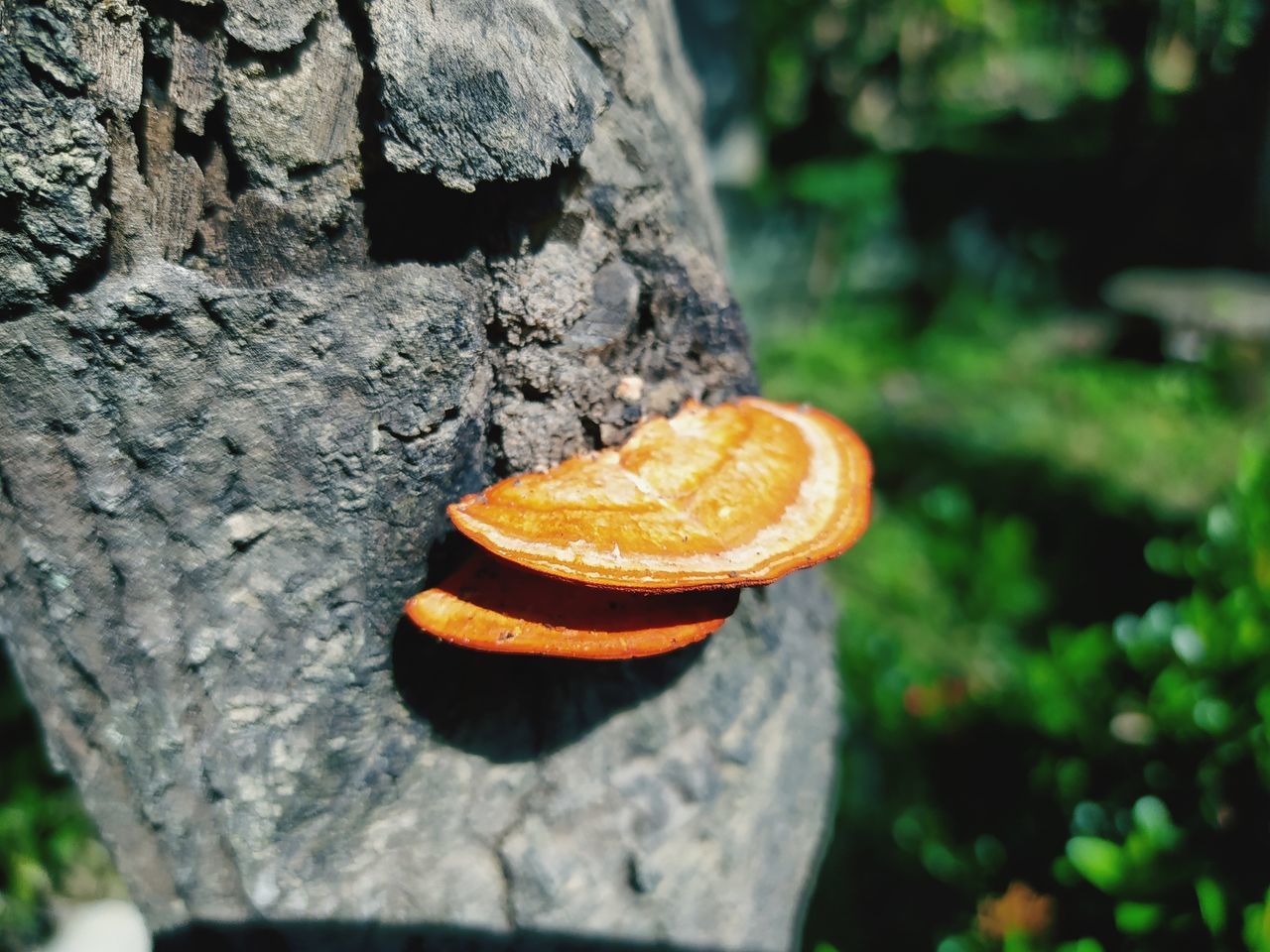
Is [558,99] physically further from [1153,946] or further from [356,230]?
[1153,946]

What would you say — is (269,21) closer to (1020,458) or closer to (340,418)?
(340,418)

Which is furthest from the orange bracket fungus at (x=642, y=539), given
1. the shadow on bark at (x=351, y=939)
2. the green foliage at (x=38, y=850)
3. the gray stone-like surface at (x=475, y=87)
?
the green foliage at (x=38, y=850)

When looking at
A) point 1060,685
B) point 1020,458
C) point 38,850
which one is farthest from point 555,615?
point 1020,458

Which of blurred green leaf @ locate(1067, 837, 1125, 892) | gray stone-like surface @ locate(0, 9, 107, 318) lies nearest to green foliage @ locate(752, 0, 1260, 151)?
blurred green leaf @ locate(1067, 837, 1125, 892)

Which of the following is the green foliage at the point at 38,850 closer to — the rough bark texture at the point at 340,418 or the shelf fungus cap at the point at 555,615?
the rough bark texture at the point at 340,418

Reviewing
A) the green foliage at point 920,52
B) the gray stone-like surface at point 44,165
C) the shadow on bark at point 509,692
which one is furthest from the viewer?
the green foliage at point 920,52

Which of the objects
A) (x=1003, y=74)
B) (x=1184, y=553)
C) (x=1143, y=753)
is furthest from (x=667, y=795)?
(x=1003, y=74)

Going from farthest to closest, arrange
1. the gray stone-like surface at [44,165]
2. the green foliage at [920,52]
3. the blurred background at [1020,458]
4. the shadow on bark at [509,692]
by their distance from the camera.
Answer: the green foliage at [920,52]
the blurred background at [1020,458]
the shadow on bark at [509,692]
the gray stone-like surface at [44,165]
